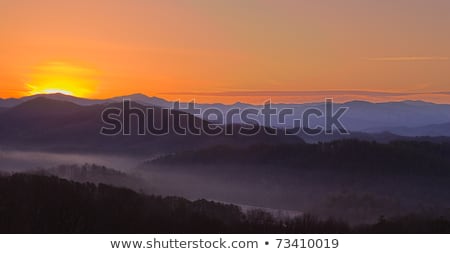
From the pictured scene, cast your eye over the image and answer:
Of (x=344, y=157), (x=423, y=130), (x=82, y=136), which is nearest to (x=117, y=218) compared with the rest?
(x=82, y=136)

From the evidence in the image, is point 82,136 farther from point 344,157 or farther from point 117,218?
point 117,218

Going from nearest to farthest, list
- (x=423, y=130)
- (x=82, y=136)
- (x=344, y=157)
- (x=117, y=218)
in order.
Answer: (x=117, y=218) < (x=82, y=136) < (x=344, y=157) < (x=423, y=130)

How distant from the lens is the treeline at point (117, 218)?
1373cm

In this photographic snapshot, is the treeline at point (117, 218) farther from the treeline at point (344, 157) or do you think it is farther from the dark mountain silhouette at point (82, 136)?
the treeline at point (344, 157)

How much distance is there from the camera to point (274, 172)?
4653 cm

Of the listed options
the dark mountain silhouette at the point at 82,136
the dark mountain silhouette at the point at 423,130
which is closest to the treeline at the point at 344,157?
the dark mountain silhouette at the point at 423,130

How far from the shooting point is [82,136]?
48.3 metres

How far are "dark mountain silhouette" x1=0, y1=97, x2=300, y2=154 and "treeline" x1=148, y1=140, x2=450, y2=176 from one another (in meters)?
1.43

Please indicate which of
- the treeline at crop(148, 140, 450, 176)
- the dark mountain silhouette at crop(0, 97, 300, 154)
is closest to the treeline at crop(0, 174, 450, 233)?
the dark mountain silhouette at crop(0, 97, 300, 154)

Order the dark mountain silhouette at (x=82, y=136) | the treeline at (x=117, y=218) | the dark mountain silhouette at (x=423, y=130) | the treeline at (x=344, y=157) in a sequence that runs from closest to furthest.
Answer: the treeline at (x=117, y=218)
the treeline at (x=344, y=157)
the dark mountain silhouette at (x=82, y=136)
the dark mountain silhouette at (x=423, y=130)

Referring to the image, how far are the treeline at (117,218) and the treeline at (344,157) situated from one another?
84.3 ft

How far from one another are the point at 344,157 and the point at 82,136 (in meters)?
22.8
